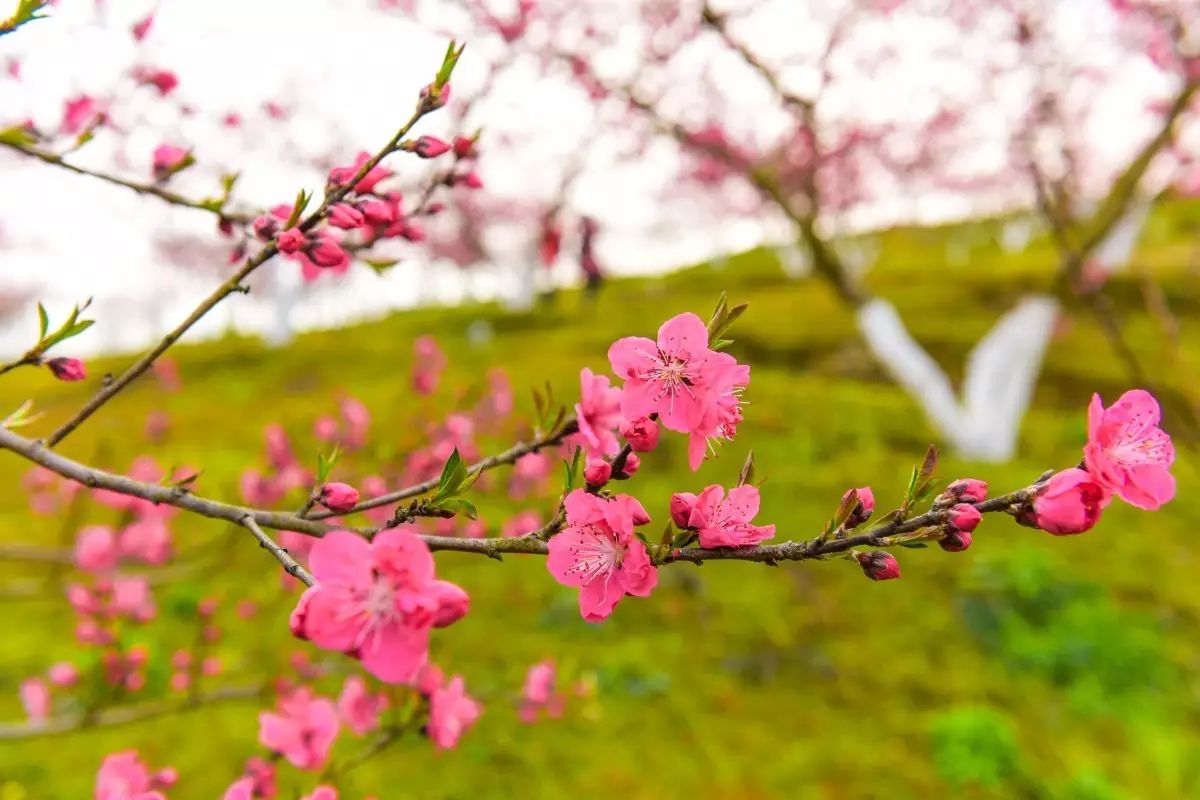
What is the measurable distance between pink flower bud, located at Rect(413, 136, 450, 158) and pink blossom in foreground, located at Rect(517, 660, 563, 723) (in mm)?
2443

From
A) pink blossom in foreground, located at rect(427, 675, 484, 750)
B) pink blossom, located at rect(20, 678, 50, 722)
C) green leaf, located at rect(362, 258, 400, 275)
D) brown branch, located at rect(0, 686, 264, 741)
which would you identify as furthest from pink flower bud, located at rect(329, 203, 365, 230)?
pink blossom, located at rect(20, 678, 50, 722)

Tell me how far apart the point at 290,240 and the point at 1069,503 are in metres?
1.05

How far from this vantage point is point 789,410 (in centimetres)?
967

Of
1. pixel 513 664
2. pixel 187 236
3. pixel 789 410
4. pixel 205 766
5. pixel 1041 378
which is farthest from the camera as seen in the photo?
pixel 187 236

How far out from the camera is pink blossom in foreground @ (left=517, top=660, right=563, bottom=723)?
3037mm

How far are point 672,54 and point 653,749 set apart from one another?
281 inches

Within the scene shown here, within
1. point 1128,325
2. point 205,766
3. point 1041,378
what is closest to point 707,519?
point 205,766

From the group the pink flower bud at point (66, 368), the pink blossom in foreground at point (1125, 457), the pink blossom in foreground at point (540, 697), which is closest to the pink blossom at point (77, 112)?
the pink flower bud at point (66, 368)

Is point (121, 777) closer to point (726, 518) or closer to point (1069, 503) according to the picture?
point (726, 518)

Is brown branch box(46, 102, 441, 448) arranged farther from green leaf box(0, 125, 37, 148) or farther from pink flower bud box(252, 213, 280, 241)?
green leaf box(0, 125, 37, 148)

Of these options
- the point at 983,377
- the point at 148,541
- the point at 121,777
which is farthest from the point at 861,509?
the point at 983,377

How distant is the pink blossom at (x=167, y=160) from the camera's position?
1415 millimetres

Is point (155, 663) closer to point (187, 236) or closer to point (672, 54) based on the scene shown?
point (672, 54)

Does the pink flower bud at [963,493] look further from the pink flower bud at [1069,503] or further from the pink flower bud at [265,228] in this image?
the pink flower bud at [265,228]
